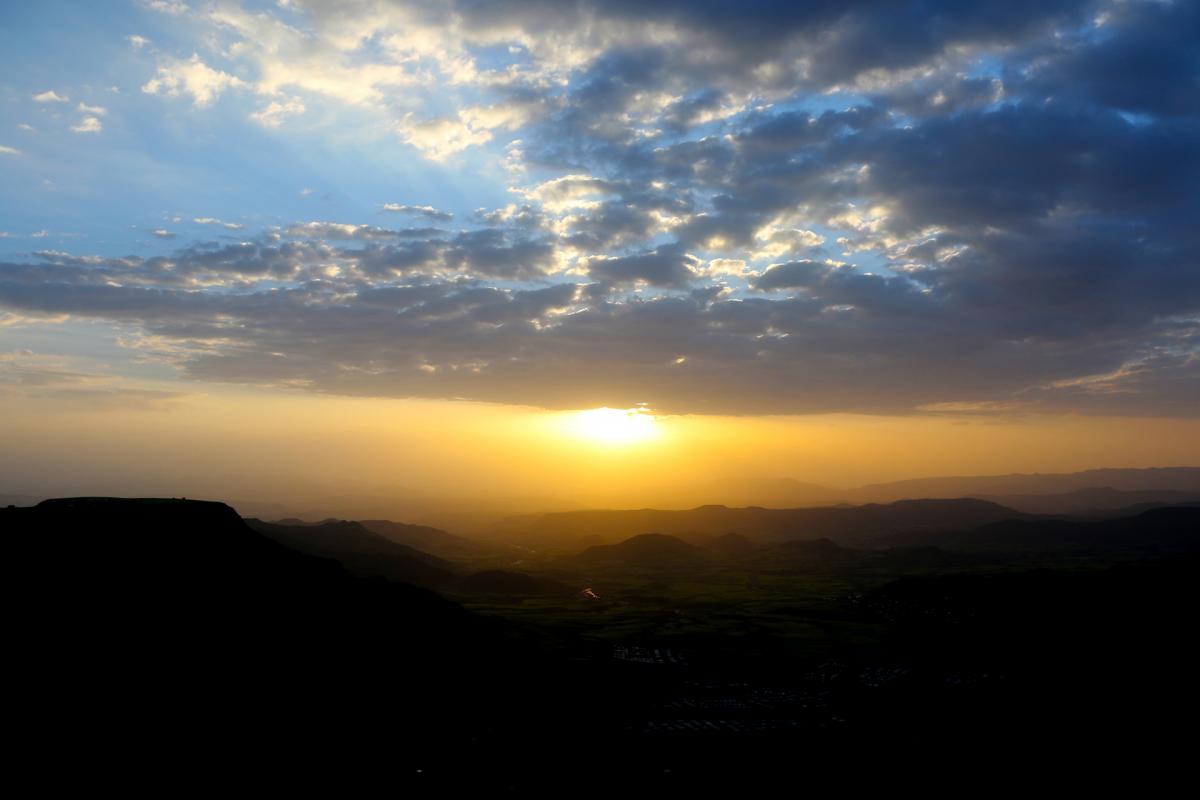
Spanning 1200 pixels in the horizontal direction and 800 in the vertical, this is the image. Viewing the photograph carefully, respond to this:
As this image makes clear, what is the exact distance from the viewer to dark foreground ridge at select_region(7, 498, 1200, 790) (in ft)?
172

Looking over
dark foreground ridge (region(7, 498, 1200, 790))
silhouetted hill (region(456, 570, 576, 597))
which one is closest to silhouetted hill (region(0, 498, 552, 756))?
dark foreground ridge (region(7, 498, 1200, 790))

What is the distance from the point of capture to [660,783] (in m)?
53.2

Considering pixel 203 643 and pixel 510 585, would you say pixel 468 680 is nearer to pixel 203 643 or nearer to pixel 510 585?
pixel 203 643

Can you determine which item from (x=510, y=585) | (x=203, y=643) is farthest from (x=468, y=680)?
(x=510, y=585)

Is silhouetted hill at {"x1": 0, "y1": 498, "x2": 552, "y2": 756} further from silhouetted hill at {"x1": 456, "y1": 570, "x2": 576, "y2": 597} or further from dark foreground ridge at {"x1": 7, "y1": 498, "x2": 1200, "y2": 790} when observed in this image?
silhouetted hill at {"x1": 456, "y1": 570, "x2": 576, "y2": 597}

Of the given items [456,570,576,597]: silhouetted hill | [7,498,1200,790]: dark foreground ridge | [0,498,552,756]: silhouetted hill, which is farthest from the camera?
[456,570,576,597]: silhouetted hill

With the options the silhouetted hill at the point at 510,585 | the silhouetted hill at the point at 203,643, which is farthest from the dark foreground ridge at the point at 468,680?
the silhouetted hill at the point at 510,585

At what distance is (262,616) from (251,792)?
23.2 m

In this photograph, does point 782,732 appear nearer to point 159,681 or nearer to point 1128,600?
point 159,681

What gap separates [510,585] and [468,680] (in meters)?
108

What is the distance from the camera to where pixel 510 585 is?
180875 millimetres

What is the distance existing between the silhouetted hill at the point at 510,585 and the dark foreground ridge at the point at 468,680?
243 feet

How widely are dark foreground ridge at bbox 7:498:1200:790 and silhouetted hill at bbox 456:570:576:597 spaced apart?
73966 mm

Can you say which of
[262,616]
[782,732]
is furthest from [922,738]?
[262,616]
